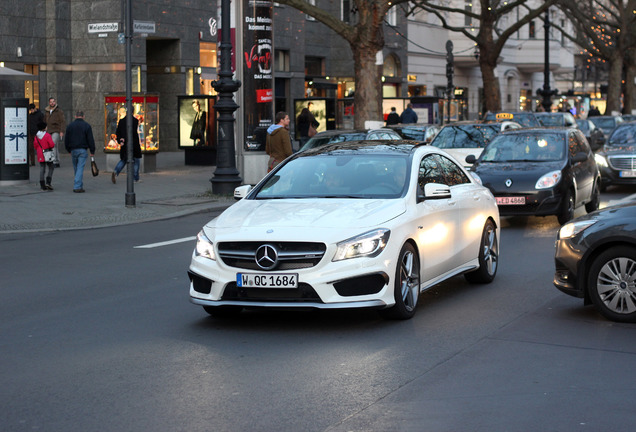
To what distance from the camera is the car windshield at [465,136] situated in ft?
77.8

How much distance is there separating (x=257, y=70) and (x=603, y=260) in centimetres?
1707

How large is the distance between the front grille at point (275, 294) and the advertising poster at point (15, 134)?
1523 centimetres

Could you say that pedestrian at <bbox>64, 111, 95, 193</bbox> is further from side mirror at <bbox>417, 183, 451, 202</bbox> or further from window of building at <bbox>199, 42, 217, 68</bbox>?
window of building at <bbox>199, 42, 217, 68</bbox>

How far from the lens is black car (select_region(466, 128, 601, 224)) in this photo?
16.6m

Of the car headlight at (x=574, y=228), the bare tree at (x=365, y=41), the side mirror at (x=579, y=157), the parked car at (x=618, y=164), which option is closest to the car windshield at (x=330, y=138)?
the side mirror at (x=579, y=157)

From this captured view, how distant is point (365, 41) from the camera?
94.7 feet

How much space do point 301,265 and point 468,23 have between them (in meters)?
62.5

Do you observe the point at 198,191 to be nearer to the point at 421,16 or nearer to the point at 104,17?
the point at 104,17

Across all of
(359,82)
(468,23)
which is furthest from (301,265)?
(468,23)

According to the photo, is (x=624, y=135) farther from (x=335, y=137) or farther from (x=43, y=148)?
→ (x=43, y=148)

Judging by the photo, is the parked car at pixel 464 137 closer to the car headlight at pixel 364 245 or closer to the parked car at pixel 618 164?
the parked car at pixel 618 164

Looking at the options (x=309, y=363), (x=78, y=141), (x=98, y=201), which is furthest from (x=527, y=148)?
(x=309, y=363)

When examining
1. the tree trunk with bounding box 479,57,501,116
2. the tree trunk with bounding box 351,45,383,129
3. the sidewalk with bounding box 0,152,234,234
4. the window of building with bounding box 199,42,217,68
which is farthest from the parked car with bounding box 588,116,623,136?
the sidewalk with bounding box 0,152,234,234

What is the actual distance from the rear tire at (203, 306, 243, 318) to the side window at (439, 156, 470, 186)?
8.62 feet
